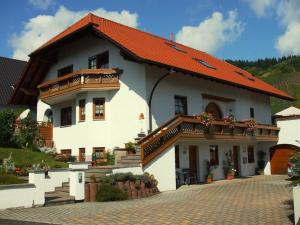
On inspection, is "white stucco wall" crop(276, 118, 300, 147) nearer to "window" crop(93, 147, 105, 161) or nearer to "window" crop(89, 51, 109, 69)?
"window" crop(93, 147, 105, 161)

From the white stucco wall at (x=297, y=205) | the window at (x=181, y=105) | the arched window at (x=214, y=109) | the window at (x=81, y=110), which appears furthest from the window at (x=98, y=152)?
the white stucco wall at (x=297, y=205)

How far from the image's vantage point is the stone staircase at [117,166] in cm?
1573

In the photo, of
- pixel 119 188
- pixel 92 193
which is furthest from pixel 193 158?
pixel 92 193

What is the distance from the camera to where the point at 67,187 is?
1650 centimetres

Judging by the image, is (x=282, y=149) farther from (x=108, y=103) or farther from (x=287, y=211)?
(x=287, y=211)

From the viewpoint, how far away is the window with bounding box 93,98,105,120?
21.9 meters

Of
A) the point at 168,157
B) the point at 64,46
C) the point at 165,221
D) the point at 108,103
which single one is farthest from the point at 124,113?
the point at 165,221

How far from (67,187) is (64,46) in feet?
39.0

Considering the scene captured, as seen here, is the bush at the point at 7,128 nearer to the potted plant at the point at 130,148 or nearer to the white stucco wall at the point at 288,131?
the potted plant at the point at 130,148

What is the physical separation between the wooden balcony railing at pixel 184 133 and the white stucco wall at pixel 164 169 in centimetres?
29

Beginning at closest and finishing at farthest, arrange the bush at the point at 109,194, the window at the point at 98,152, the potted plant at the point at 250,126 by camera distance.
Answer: the bush at the point at 109,194 < the window at the point at 98,152 < the potted plant at the point at 250,126

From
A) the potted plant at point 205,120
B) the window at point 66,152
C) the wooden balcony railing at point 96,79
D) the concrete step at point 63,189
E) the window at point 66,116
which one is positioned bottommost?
the concrete step at point 63,189

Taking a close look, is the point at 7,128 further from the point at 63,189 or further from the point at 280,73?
the point at 280,73

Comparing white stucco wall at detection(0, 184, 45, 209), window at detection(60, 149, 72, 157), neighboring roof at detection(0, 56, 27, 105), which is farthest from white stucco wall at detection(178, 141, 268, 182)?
neighboring roof at detection(0, 56, 27, 105)
